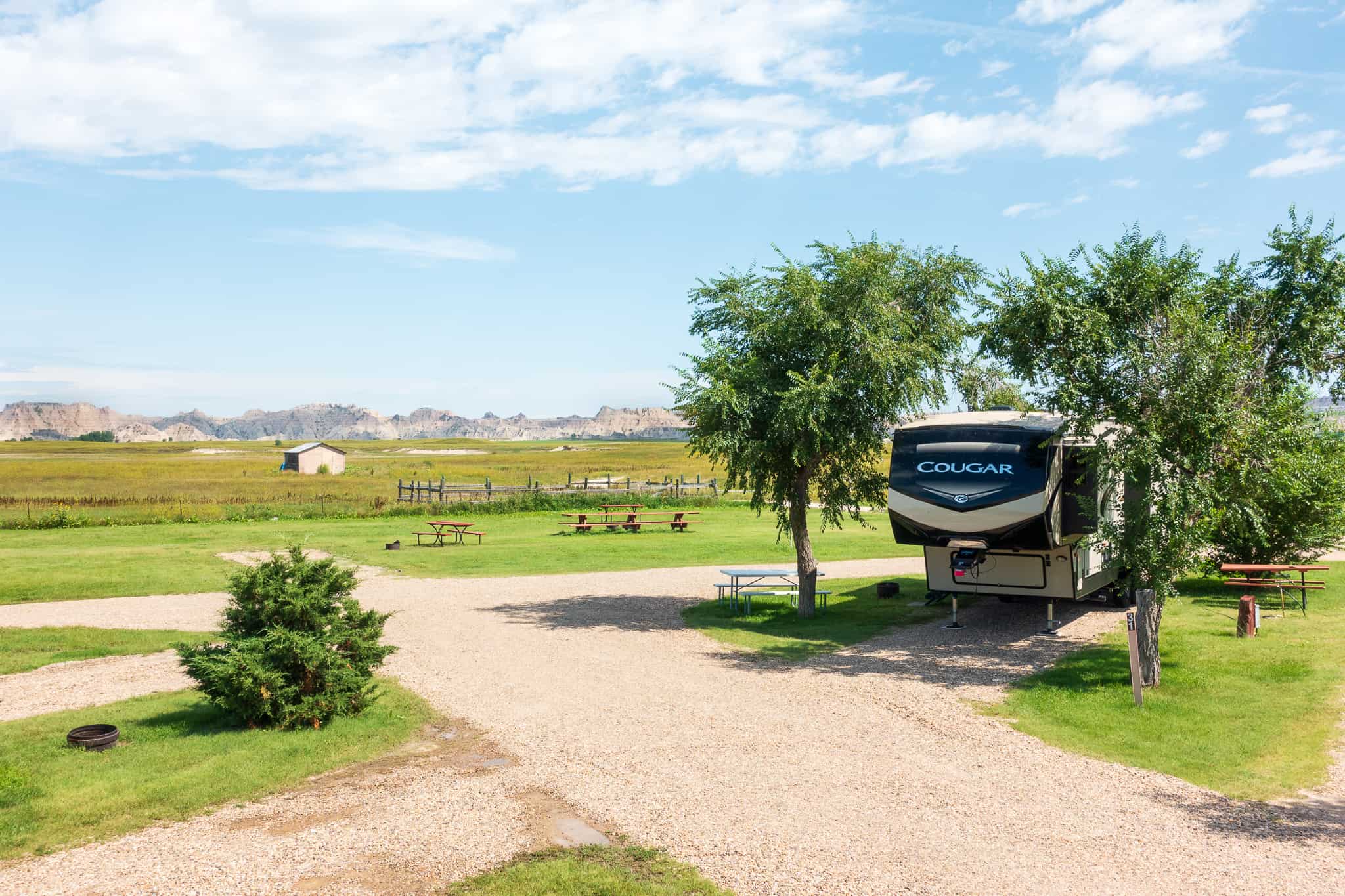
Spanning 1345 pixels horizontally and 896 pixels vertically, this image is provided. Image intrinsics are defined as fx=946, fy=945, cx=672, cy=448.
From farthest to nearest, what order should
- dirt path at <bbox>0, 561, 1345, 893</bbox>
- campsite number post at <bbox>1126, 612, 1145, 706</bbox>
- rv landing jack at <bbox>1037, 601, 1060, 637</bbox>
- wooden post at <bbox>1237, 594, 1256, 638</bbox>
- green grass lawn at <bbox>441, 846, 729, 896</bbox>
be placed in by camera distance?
rv landing jack at <bbox>1037, 601, 1060, 637</bbox>, wooden post at <bbox>1237, 594, 1256, 638</bbox>, campsite number post at <bbox>1126, 612, 1145, 706</bbox>, dirt path at <bbox>0, 561, 1345, 893</bbox>, green grass lawn at <bbox>441, 846, 729, 896</bbox>

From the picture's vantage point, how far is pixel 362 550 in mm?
27625

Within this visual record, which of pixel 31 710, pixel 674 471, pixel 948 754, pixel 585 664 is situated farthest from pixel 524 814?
pixel 674 471

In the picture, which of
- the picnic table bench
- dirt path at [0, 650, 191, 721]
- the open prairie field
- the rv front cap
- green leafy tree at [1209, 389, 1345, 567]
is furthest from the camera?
the open prairie field

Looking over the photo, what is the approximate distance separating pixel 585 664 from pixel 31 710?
265 inches

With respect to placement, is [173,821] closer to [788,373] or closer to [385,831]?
[385,831]

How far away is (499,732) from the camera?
33.1 feet

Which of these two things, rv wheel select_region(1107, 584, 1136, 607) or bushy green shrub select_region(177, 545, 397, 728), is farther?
rv wheel select_region(1107, 584, 1136, 607)

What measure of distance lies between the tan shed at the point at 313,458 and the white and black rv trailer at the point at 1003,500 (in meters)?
66.6

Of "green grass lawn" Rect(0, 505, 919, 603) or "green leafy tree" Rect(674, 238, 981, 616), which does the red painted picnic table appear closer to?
"green grass lawn" Rect(0, 505, 919, 603)

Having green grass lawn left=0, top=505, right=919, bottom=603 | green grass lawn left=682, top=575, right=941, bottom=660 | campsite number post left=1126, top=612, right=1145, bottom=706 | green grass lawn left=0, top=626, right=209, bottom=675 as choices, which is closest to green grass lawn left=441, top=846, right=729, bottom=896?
campsite number post left=1126, top=612, right=1145, bottom=706

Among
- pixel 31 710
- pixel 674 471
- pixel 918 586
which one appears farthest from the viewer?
pixel 674 471

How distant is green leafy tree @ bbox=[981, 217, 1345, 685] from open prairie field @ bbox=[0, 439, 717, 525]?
979 inches

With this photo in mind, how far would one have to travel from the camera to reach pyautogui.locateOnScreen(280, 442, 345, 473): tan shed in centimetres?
7462

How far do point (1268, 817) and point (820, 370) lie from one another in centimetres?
996
